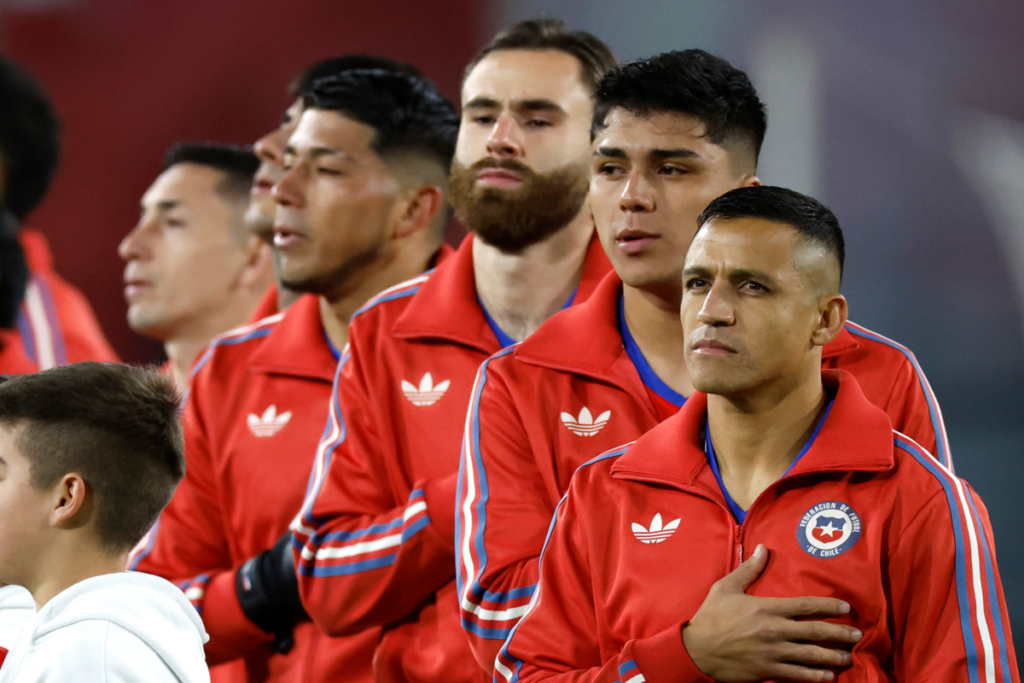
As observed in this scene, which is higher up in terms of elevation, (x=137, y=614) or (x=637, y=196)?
(x=637, y=196)

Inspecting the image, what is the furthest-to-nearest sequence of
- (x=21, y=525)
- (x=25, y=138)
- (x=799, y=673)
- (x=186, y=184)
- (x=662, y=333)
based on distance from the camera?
1. (x=25, y=138)
2. (x=186, y=184)
3. (x=662, y=333)
4. (x=21, y=525)
5. (x=799, y=673)

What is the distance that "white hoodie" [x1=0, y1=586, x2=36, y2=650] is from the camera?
1.95m

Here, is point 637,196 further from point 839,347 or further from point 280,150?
point 280,150

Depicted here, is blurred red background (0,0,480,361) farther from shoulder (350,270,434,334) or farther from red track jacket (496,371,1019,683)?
red track jacket (496,371,1019,683)

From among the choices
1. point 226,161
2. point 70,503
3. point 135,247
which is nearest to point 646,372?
point 70,503

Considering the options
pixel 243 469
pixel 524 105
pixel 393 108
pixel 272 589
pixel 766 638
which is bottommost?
pixel 272 589

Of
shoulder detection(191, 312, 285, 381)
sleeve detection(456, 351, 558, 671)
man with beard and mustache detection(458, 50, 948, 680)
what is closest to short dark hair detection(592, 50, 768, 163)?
man with beard and mustache detection(458, 50, 948, 680)

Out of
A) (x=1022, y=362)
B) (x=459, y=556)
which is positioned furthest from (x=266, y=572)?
(x=1022, y=362)

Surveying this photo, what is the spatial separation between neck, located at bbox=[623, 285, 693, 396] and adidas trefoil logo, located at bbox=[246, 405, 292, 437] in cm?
100

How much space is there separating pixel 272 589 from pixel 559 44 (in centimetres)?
130

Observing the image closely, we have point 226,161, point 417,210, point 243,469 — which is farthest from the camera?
point 226,161

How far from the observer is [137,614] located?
1741 millimetres

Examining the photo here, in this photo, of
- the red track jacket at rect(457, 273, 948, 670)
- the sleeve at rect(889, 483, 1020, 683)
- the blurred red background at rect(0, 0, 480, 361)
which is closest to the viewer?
the sleeve at rect(889, 483, 1020, 683)

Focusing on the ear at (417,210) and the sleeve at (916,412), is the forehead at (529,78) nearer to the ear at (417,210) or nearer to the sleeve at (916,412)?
the ear at (417,210)
